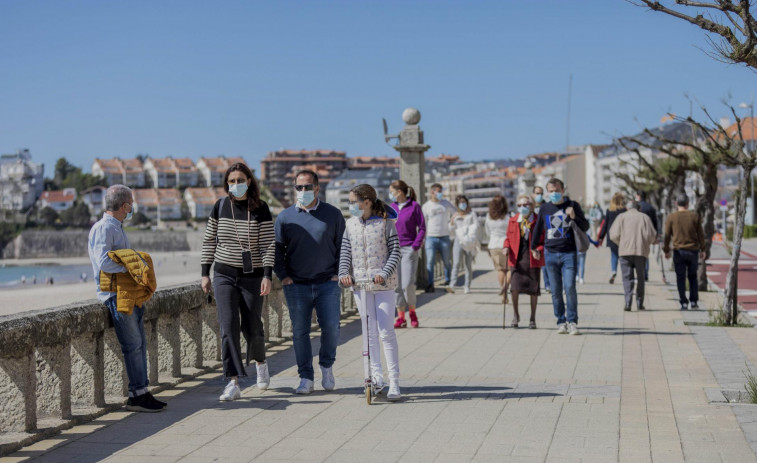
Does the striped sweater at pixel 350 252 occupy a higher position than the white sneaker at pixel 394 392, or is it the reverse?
the striped sweater at pixel 350 252

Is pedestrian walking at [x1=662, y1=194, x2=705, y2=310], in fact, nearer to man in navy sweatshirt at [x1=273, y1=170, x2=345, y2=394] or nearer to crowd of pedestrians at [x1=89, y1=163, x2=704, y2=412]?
crowd of pedestrians at [x1=89, y1=163, x2=704, y2=412]

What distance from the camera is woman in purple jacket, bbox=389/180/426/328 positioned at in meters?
13.5

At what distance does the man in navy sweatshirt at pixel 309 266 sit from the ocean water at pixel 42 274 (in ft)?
319

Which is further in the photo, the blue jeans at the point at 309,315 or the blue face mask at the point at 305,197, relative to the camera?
the blue jeans at the point at 309,315

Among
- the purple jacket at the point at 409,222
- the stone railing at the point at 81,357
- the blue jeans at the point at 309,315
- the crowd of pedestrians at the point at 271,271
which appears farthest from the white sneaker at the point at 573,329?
the blue jeans at the point at 309,315

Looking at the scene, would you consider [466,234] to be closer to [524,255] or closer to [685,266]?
[685,266]

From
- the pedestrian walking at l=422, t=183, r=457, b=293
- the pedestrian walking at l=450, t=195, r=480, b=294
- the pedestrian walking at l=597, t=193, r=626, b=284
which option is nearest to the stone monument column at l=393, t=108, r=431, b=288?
the pedestrian walking at l=422, t=183, r=457, b=293

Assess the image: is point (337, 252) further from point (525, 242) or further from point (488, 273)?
point (488, 273)

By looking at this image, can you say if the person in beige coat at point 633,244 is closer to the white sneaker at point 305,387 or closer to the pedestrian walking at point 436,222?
the pedestrian walking at point 436,222

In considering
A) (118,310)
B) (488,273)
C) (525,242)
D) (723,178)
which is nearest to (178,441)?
(118,310)

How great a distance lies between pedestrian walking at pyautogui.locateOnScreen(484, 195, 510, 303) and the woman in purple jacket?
81.2 inches

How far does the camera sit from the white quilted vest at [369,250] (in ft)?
27.6

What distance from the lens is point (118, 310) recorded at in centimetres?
765

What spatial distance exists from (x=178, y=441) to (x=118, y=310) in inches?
48.8
